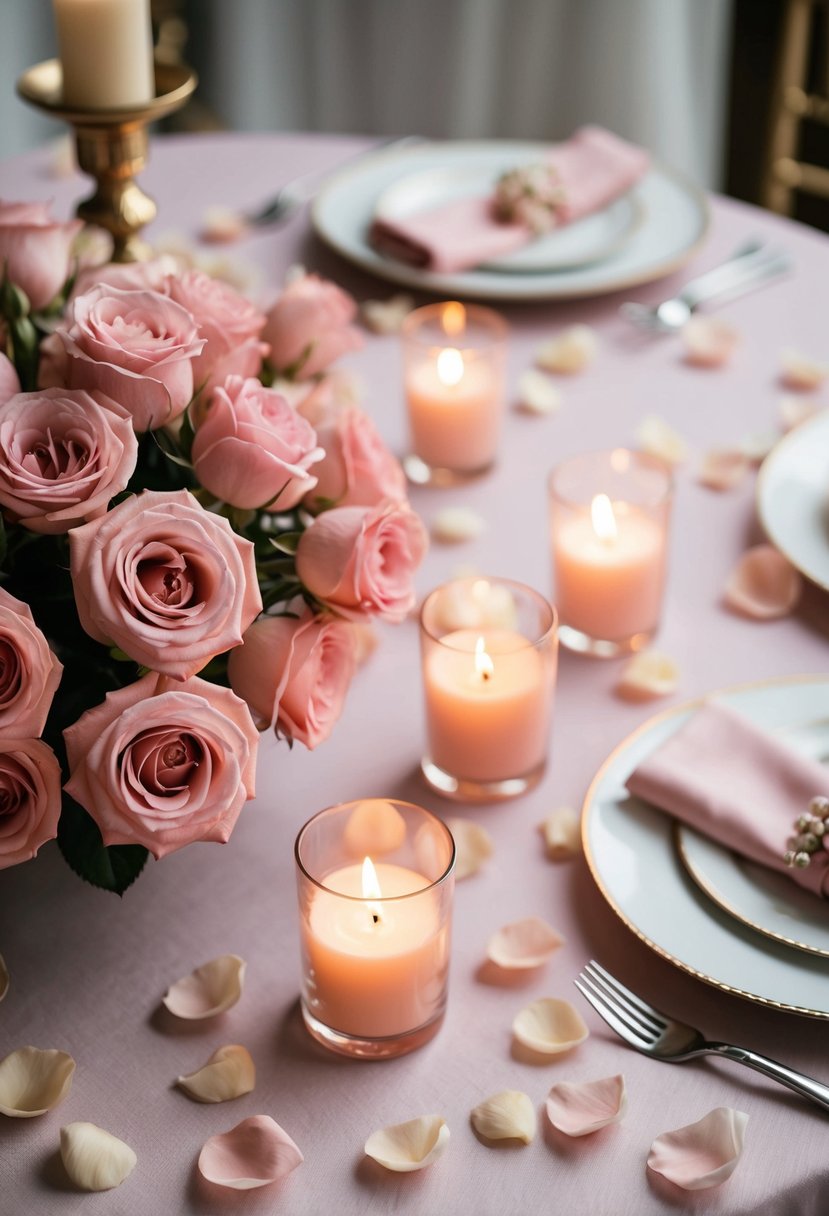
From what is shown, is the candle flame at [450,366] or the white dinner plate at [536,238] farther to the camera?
the white dinner plate at [536,238]

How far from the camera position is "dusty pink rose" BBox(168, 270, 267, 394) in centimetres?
83

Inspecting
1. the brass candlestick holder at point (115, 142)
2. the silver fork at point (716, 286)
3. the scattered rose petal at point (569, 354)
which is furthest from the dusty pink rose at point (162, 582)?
the silver fork at point (716, 286)

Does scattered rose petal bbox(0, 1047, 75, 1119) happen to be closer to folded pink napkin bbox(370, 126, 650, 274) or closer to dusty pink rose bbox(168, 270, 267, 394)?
dusty pink rose bbox(168, 270, 267, 394)

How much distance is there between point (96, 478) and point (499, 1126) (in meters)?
0.40

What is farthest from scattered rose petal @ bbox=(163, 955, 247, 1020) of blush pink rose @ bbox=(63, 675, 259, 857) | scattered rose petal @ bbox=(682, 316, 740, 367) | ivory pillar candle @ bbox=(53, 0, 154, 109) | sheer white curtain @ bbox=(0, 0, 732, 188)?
sheer white curtain @ bbox=(0, 0, 732, 188)

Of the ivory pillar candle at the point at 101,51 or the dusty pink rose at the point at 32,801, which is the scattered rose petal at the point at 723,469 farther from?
the dusty pink rose at the point at 32,801

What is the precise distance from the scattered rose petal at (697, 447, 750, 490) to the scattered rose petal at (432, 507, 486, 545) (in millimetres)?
216

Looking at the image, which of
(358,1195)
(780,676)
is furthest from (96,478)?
(780,676)

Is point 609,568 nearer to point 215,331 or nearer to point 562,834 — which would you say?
point 562,834

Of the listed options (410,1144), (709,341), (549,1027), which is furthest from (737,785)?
(709,341)

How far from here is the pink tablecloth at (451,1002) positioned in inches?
25.7

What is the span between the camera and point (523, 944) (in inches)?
30.7

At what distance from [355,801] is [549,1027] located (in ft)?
0.55

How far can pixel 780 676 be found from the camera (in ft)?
3.19
